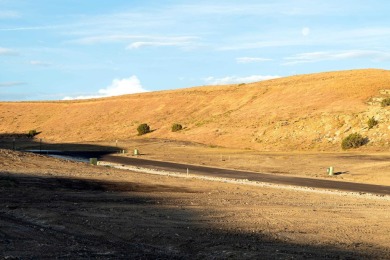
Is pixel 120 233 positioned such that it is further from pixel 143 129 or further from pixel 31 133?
pixel 31 133

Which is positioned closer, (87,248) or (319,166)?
(87,248)

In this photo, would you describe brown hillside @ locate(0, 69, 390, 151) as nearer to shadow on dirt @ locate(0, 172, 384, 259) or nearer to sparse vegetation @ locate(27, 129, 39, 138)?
sparse vegetation @ locate(27, 129, 39, 138)

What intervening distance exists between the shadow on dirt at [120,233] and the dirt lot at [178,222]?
2 cm

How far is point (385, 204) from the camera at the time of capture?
2556 centimetres

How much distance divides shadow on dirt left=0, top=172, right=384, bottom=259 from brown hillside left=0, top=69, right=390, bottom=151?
46544mm

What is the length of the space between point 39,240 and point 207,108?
95598mm

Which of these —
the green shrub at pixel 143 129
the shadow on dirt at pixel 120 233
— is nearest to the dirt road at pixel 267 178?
the shadow on dirt at pixel 120 233

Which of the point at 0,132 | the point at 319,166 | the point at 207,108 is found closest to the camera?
the point at 319,166

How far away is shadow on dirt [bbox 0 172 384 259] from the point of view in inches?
485

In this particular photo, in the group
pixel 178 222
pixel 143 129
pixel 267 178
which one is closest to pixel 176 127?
pixel 143 129

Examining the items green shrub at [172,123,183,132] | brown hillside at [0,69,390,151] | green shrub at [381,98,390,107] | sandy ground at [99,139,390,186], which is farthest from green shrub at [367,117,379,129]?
green shrub at [172,123,183,132]

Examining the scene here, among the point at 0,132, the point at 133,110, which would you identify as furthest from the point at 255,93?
the point at 0,132

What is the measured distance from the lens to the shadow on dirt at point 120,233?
12.3m

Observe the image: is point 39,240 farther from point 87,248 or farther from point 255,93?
point 255,93
